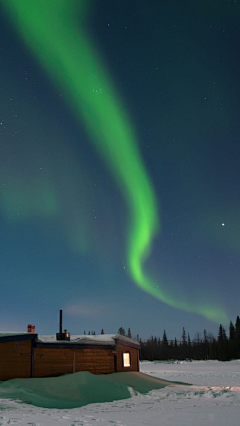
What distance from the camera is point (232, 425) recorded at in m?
12.6

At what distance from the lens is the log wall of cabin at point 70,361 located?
81.4 ft

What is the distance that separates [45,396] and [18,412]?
4262 mm

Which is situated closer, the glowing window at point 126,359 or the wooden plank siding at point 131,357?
the wooden plank siding at point 131,357

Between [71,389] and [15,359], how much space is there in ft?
13.8

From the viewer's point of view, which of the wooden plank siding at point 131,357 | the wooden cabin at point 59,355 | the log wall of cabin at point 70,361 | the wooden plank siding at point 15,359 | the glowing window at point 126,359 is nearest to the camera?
the wooden plank siding at point 15,359

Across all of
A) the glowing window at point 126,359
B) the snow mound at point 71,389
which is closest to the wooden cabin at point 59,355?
the glowing window at point 126,359

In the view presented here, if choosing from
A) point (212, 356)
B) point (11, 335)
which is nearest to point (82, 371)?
point (11, 335)

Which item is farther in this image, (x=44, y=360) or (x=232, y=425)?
(x=44, y=360)

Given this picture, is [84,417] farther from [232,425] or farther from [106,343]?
[106,343]

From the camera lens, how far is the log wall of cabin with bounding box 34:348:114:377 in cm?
2480

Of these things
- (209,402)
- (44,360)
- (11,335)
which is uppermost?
(11,335)

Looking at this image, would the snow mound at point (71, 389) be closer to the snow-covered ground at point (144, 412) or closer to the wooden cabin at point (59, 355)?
the snow-covered ground at point (144, 412)

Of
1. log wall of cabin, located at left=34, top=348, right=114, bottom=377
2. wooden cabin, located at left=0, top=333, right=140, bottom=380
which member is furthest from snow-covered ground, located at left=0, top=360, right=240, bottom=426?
log wall of cabin, located at left=34, top=348, right=114, bottom=377

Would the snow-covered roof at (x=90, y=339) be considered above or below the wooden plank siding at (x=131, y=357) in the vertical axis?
above
